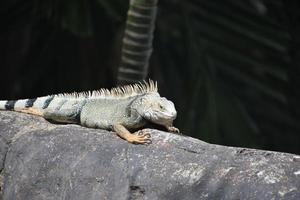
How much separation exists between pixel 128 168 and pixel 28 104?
5.10 feet

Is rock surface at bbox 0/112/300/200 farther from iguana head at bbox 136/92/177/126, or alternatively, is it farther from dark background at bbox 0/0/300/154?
dark background at bbox 0/0/300/154

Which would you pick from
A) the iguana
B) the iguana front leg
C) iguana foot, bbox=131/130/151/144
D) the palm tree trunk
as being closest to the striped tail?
the iguana

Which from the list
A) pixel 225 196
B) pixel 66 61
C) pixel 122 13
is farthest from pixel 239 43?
pixel 225 196

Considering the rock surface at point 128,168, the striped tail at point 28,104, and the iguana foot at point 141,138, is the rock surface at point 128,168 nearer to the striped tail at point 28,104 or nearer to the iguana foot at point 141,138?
the iguana foot at point 141,138

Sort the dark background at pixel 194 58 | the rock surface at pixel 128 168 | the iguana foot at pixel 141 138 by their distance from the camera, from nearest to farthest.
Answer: the rock surface at pixel 128 168
the iguana foot at pixel 141 138
the dark background at pixel 194 58

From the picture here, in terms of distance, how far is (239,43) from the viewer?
290 inches

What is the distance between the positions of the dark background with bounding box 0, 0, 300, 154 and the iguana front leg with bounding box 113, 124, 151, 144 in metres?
1.79

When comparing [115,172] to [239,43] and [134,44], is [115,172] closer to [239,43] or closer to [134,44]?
[134,44]

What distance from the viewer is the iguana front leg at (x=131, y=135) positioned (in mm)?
4723

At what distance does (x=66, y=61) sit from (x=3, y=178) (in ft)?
10.6

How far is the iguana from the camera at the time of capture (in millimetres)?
5008

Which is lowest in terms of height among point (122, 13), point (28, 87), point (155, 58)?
point (28, 87)

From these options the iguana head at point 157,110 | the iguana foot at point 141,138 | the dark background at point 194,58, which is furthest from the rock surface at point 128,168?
the dark background at point 194,58

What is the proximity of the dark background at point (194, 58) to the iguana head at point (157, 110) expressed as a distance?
1687mm
